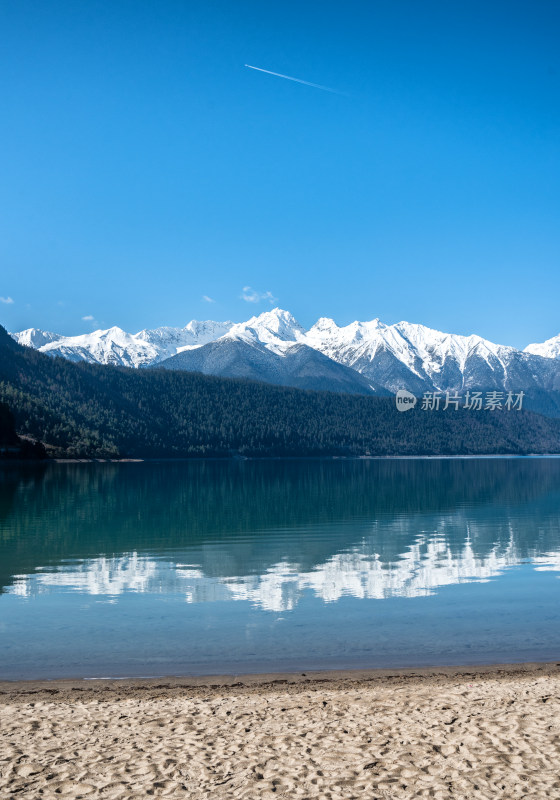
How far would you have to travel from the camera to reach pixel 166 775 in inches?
418

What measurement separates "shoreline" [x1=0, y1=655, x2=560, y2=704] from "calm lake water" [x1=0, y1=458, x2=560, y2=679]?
0.79 meters

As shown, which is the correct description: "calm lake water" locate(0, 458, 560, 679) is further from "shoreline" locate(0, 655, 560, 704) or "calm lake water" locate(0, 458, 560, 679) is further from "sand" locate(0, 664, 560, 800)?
"sand" locate(0, 664, 560, 800)

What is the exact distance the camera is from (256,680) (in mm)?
16953

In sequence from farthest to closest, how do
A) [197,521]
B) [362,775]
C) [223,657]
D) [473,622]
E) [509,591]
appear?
[197,521], [509,591], [473,622], [223,657], [362,775]

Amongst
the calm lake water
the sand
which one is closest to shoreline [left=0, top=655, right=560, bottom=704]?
the sand

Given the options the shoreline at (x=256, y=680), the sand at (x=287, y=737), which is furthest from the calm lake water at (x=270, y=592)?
the sand at (x=287, y=737)

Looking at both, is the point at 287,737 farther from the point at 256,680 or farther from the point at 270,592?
the point at 270,592

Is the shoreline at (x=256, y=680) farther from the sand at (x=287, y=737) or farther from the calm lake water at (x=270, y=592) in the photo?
the calm lake water at (x=270, y=592)

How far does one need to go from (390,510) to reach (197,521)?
21.4 meters

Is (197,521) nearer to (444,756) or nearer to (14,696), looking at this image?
(14,696)

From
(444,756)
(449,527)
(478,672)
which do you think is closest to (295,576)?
(478,672)

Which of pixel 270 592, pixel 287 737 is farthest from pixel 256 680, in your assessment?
pixel 270 592

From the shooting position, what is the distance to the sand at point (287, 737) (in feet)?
33.6

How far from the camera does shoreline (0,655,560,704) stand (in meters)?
16.0
